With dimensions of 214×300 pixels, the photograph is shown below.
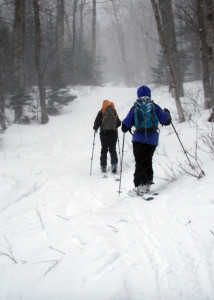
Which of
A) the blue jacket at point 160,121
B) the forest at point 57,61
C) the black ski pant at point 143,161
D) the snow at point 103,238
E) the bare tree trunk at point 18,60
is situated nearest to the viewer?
the snow at point 103,238

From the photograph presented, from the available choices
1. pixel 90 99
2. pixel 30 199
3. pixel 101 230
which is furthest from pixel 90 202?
pixel 90 99

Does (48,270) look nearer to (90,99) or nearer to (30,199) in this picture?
(30,199)

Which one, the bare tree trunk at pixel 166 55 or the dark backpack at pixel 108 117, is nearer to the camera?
the dark backpack at pixel 108 117

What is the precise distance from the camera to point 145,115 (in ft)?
14.0

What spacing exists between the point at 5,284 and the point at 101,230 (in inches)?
48.1

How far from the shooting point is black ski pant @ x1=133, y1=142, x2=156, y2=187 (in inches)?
180

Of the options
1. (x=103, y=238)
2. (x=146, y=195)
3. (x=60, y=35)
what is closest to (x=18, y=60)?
(x=60, y=35)

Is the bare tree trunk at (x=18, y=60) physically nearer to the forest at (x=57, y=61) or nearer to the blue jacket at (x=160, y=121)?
the forest at (x=57, y=61)

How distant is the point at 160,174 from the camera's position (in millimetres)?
5762

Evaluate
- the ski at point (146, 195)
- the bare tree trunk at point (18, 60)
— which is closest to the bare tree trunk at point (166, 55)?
the ski at point (146, 195)

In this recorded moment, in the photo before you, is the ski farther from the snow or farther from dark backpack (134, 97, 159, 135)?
dark backpack (134, 97, 159, 135)

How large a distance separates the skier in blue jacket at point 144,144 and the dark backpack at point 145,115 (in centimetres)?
12

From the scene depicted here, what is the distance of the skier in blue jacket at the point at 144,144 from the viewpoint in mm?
4422

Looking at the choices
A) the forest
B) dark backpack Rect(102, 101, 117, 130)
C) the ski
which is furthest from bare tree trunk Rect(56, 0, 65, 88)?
the ski
